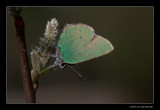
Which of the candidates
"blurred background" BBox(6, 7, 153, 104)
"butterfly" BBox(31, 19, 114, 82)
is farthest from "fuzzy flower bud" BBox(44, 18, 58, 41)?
"blurred background" BBox(6, 7, 153, 104)

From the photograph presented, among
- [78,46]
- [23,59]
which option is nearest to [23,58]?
[23,59]

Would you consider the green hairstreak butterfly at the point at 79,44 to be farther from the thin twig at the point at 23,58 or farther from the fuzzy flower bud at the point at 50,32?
the thin twig at the point at 23,58

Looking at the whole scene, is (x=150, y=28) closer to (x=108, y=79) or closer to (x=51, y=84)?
(x=108, y=79)

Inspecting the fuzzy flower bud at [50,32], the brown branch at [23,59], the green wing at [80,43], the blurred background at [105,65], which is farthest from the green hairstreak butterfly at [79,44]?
the blurred background at [105,65]

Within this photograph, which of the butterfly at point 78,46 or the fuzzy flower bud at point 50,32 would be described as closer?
the fuzzy flower bud at point 50,32

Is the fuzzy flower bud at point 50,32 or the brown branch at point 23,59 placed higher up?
the fuzzy flower bud at point 50,32

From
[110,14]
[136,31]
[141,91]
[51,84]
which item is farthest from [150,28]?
[51,84]
